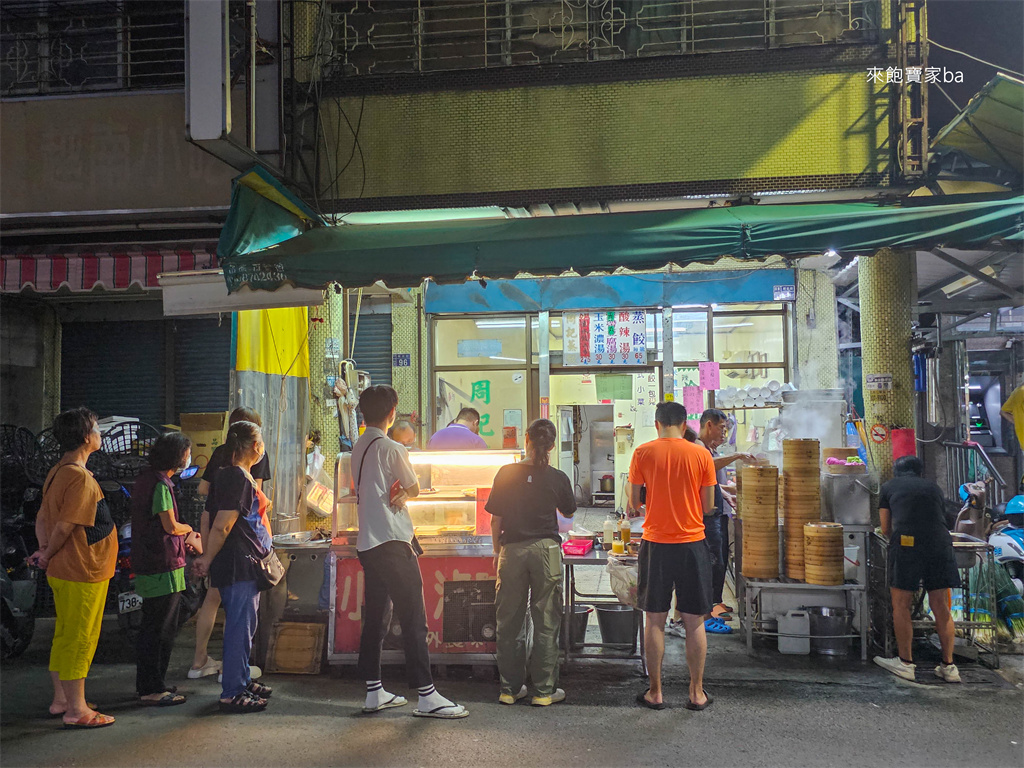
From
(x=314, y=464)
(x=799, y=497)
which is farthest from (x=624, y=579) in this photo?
(x=314, y=464)

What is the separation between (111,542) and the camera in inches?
199

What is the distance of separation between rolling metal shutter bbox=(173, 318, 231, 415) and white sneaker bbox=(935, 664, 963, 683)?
36.3 ft

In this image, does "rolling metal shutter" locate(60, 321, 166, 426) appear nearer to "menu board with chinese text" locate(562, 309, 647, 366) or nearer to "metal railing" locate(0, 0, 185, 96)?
"metal railing" locate(0, 0, 185, 96)

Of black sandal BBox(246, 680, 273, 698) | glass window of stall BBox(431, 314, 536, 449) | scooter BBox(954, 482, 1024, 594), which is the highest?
glass window of stall BBox(431, 314, 536, 449)

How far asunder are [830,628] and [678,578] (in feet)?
7.58

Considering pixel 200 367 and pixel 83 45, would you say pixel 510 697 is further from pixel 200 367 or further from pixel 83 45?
pixel 200 367

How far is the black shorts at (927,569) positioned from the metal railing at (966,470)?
16.3 feet

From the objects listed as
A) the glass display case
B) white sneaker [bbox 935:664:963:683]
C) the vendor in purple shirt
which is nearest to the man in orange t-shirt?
the glass display case

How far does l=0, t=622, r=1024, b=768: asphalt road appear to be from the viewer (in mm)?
4430

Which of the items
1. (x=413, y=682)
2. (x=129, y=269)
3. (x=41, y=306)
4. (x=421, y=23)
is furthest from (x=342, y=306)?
(x=41, y=306)

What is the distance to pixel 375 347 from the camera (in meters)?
12.6

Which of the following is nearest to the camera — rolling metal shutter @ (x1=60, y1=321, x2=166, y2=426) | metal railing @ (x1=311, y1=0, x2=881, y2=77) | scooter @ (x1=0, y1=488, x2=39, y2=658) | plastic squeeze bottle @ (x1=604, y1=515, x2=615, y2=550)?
scooter @ (x1=0, y1=488, x2=39, y2=658)

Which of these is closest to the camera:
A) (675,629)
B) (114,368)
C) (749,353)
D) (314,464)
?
(675,629)

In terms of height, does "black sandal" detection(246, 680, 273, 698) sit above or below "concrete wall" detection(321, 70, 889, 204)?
below
